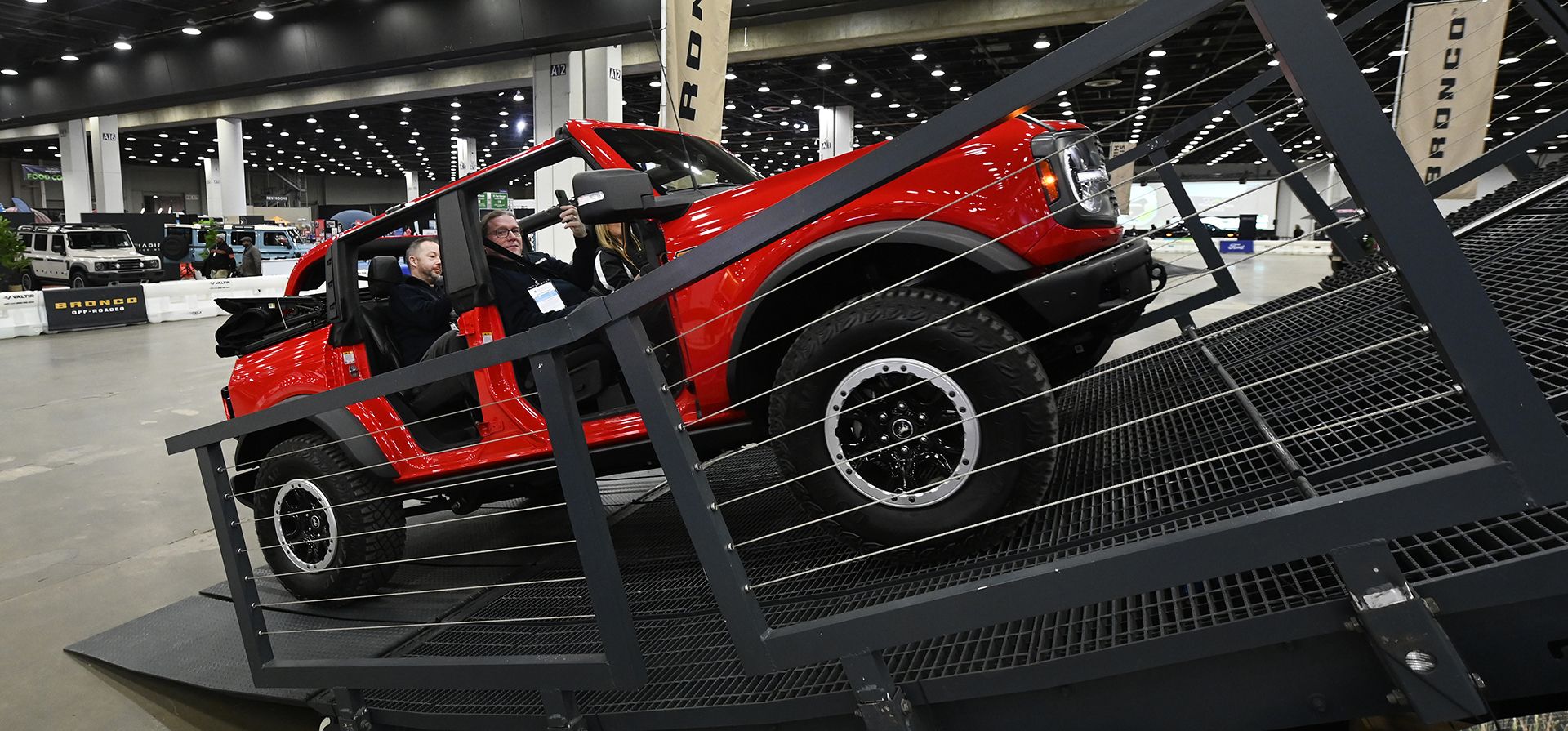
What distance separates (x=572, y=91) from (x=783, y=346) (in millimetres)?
11987

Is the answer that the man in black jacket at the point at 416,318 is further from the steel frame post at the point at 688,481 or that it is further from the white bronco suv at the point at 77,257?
the white bronco suv at the point at 77,257

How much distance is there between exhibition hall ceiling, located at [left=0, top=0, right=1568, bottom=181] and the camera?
14.7 m

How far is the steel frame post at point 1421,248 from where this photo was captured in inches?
44.5

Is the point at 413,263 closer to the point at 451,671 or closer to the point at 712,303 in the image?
the point at 712,303

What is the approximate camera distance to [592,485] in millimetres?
1830

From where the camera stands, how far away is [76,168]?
81.8 ft

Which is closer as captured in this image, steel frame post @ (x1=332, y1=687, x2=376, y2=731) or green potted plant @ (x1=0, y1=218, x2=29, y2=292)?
steel frame post @ (x1=332, y1=687, x2=376, y2=731)

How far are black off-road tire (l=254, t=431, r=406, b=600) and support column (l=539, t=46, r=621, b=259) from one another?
32.1ft

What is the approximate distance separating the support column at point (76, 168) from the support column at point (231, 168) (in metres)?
3.45

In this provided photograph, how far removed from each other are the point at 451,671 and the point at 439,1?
43.8 feet

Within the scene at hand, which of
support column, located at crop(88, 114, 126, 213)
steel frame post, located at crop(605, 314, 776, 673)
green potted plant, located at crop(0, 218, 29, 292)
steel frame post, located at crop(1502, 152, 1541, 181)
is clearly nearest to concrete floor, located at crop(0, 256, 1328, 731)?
steel frame post, located at crop(1502, 152, 1541, 181)

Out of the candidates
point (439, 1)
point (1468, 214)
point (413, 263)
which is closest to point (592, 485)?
point (413, 263)

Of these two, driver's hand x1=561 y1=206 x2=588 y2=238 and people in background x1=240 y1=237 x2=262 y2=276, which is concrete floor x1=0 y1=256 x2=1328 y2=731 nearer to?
driver's hand x1=561 y1=206 x2=588 y2=238

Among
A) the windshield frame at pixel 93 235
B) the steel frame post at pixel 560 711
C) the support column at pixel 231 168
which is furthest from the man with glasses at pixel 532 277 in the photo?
the support column at pixel 231 168
